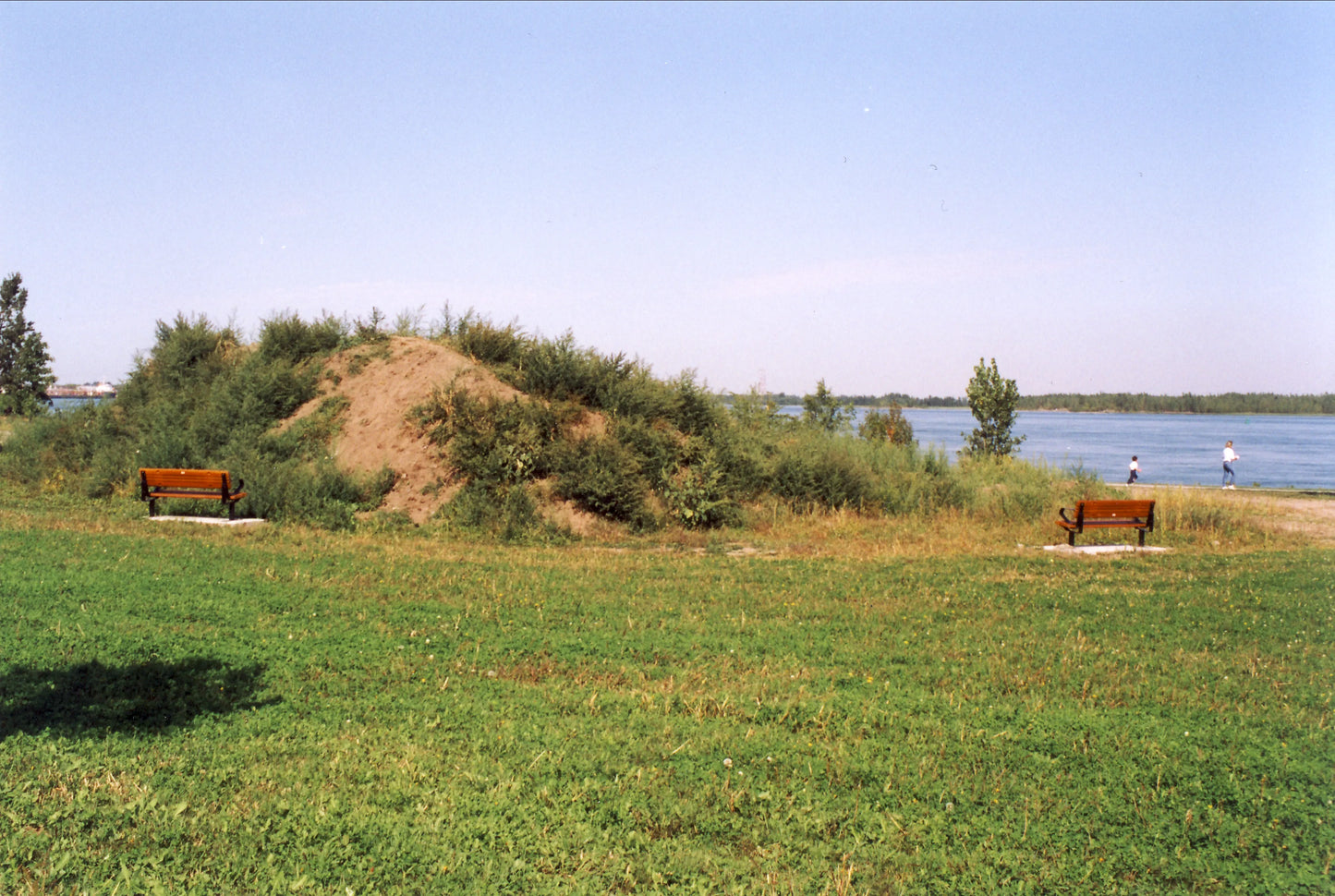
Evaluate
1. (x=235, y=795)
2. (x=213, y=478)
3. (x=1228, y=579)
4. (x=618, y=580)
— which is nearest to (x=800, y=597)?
(x=618, y=580)

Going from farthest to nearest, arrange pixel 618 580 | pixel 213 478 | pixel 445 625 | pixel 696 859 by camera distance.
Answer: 1. pixel 213 478
2. pixel 618 580
3. pixel 445 625
4. pixel 696 859

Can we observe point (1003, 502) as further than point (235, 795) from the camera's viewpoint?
Yes

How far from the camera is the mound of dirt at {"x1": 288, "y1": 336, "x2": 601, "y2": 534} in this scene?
15086 millimetres

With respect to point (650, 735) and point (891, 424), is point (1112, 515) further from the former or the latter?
point (891, 424)

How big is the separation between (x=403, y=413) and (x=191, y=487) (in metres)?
4.04

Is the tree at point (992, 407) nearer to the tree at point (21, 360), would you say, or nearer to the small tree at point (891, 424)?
the small tree at point (891, 424)

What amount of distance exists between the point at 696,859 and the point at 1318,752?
3.77 meters

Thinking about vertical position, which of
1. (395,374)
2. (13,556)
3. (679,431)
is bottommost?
(13,556)

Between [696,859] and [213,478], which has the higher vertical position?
[213,478]

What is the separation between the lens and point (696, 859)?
3781mm

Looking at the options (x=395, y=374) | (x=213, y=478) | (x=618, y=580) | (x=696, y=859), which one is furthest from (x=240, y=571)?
(x=395, y=374)

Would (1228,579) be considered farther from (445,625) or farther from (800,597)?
(445,625)

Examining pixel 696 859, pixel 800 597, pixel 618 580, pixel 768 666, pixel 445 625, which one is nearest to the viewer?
pixel 696 859

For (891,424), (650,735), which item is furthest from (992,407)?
(650,735)
